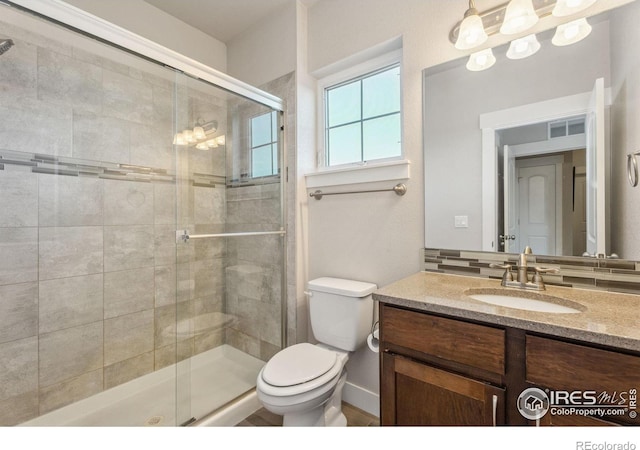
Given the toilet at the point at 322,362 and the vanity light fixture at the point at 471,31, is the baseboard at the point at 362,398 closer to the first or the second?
the toilet at the point at 322,362

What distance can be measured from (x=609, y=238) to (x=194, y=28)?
284 centimetres

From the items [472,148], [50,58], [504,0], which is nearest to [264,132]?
[50,58]

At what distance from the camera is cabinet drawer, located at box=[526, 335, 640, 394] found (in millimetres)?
731

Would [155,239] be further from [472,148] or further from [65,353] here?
[472,148]

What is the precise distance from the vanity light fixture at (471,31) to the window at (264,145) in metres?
1.20

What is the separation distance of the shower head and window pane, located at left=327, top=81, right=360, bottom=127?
171cm

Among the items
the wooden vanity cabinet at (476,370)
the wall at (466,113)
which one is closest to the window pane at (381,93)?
the wall at (466,113)

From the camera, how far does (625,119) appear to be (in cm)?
109

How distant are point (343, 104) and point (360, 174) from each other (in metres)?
0.60

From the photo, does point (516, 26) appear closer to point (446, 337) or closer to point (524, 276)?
point (524, 276)

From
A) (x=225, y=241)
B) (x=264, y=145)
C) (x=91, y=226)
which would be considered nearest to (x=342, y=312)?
(x=225, y=241)

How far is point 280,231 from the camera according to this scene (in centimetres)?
205

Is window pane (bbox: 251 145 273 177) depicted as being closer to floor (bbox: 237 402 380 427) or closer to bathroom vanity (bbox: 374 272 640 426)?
bathroom vanity (bbox: 374 272 640 426)

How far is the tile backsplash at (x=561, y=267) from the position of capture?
110 cm
